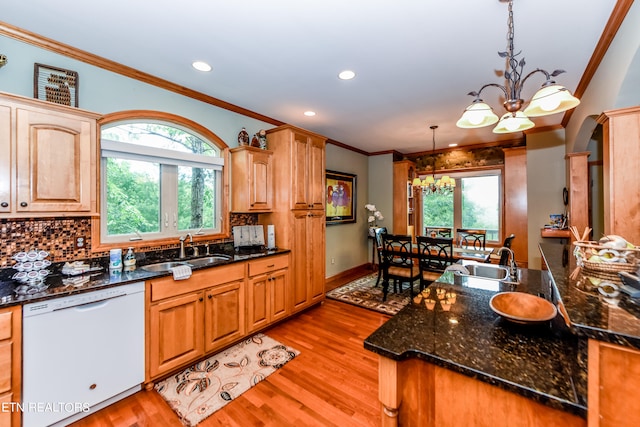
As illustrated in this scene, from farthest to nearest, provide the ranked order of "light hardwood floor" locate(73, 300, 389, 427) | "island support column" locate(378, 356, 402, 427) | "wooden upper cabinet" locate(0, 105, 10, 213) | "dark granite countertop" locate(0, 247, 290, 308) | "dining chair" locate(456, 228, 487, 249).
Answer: "dining chair" locate(456, 228, 487, 249)
"light hardwood floor" locate(73, 300, 389, 427)
"wooden upper cabinet" locate(0, 105, 10, 213)
"dark granite countertop" locate(0, 247, 290, 308)
"island support column" locate(378, 356, 402, 427)

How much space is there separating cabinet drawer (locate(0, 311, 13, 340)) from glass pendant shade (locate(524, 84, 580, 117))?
324 cm

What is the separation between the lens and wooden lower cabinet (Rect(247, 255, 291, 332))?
113 inches

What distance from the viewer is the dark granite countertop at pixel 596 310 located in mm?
686

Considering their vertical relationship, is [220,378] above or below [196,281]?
below

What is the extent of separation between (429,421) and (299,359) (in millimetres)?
1691

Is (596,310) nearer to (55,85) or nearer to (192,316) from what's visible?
(192,316)

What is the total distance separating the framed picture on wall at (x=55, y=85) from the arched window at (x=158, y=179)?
291 mm

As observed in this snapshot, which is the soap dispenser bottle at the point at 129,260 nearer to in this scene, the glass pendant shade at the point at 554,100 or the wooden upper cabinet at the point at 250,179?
the wooden upper cabinet at the point at 250,179

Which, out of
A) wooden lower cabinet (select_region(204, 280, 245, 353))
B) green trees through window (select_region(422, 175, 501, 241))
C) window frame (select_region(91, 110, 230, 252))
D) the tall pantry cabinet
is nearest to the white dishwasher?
wooden lower cabinet (select_region(204, 280, 245, 353))

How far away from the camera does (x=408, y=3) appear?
1.68 meters

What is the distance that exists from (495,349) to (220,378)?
7.03 ft

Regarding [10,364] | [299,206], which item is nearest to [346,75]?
[299,206]

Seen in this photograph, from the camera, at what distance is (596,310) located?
32.6 inches

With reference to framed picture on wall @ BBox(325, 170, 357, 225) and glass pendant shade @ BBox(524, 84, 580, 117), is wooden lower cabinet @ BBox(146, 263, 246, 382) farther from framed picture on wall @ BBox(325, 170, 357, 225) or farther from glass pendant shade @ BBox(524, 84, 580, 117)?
glass pendant shade @ BBox(524, 84, 580, 117)
